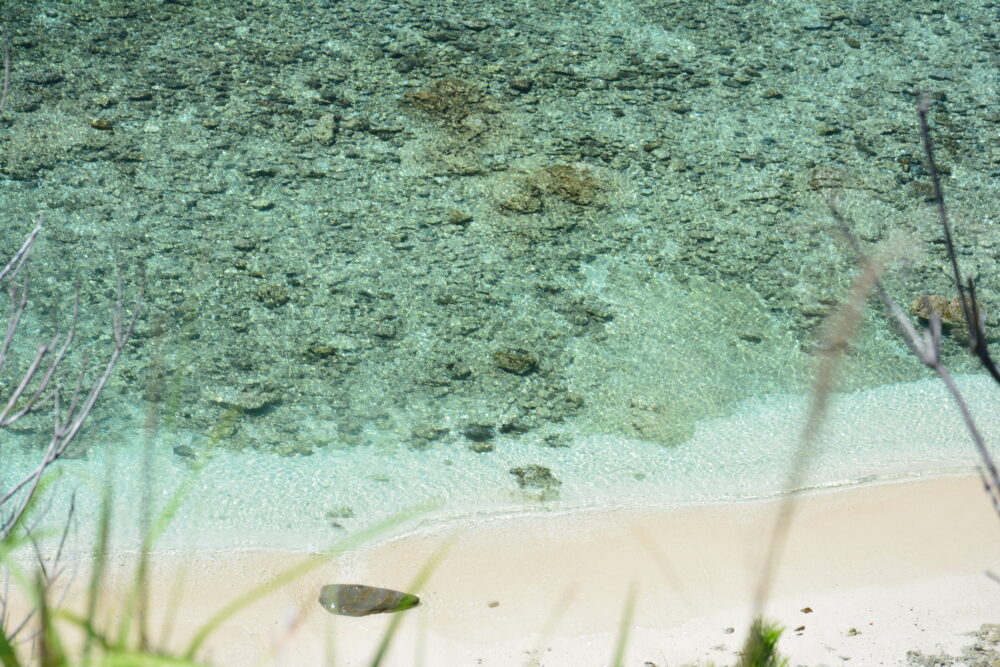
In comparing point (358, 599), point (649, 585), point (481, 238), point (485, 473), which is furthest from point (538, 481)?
point (481, 238)

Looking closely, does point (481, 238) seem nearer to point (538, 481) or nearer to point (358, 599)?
point (538, 481)

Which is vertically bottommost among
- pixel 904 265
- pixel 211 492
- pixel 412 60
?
pixel 211 492

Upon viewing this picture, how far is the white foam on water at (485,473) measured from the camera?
8.69ft

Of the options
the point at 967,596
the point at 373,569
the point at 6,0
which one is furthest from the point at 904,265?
the point at 6,0

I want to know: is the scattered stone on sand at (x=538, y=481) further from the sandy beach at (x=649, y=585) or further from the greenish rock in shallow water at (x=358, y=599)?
the greenish rock in shallow water at (x=358, y=599)

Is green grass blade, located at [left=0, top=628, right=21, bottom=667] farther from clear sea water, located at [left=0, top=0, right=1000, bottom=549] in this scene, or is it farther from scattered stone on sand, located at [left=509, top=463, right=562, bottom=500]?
scattered stone on sand, located at [left=509, top=463, right=562, bottom=500]

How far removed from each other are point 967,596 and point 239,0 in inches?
170

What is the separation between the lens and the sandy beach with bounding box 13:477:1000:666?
2.12 metres

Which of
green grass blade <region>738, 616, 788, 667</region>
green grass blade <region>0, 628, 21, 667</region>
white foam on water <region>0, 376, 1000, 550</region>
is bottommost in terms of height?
white foam on water <region>0, 376, 1000, 550</region>

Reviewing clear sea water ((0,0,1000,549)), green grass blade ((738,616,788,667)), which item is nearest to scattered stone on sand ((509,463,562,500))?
clear sea water ((0,0,1000,549))

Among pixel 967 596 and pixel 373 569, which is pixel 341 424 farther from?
pixel 967 596

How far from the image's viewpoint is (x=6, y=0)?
16.7 ft

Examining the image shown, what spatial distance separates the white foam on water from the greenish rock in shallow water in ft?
0.94

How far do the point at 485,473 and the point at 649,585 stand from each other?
2.09 ft
